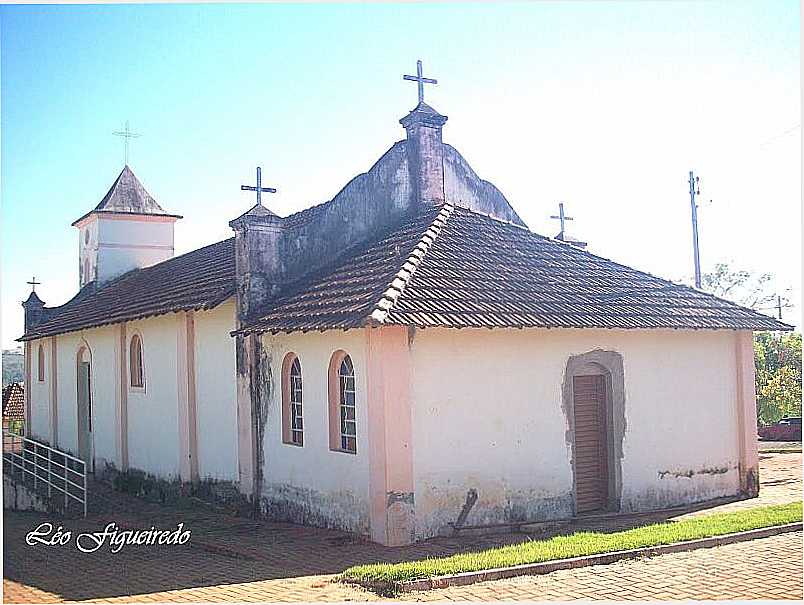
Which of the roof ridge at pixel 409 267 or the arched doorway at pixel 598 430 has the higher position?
the roof ridge at pixel 409 267

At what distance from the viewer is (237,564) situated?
11.4 meters

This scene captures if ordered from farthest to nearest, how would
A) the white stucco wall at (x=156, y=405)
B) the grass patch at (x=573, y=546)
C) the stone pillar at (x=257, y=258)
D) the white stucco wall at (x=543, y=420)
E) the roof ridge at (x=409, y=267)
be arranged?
the white stucco wall at (x=156, y=405) < the stone pillar at (x=257, y=258) < the white stucco wall at (x=543, y=420) < the roof ridge at (x=409, y=267) < the grass patch at (x=573, y=546)

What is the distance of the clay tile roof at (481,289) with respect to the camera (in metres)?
12.4

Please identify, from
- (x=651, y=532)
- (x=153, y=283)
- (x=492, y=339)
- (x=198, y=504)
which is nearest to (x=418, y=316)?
(x=492, y=339)

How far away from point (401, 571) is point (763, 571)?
12.7 feet

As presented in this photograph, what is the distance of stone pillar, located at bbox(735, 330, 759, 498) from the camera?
15664 mm

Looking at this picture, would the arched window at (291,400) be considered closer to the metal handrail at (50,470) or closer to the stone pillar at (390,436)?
the stone pillar at (390,436)

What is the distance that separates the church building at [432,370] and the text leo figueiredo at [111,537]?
66.4 inches

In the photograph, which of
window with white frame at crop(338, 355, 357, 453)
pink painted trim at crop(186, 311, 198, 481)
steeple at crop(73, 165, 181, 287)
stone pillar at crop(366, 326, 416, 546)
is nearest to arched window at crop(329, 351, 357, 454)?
window with white frame at crop(338, 355, 357, 453)

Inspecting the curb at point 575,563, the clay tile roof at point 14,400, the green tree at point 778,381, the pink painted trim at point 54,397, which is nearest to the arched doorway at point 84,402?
the pink painted trim at point 54,397

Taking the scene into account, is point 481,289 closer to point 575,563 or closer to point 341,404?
point 341,404

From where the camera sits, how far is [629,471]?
1440cm

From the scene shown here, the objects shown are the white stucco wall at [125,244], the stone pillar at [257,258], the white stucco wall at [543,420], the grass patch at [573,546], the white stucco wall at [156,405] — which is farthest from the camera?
the white stucco wall at [125,244]

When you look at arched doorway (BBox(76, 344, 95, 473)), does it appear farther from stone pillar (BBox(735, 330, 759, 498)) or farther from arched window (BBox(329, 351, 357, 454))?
stone pillar (BBox(735, 330, 759, 498))
